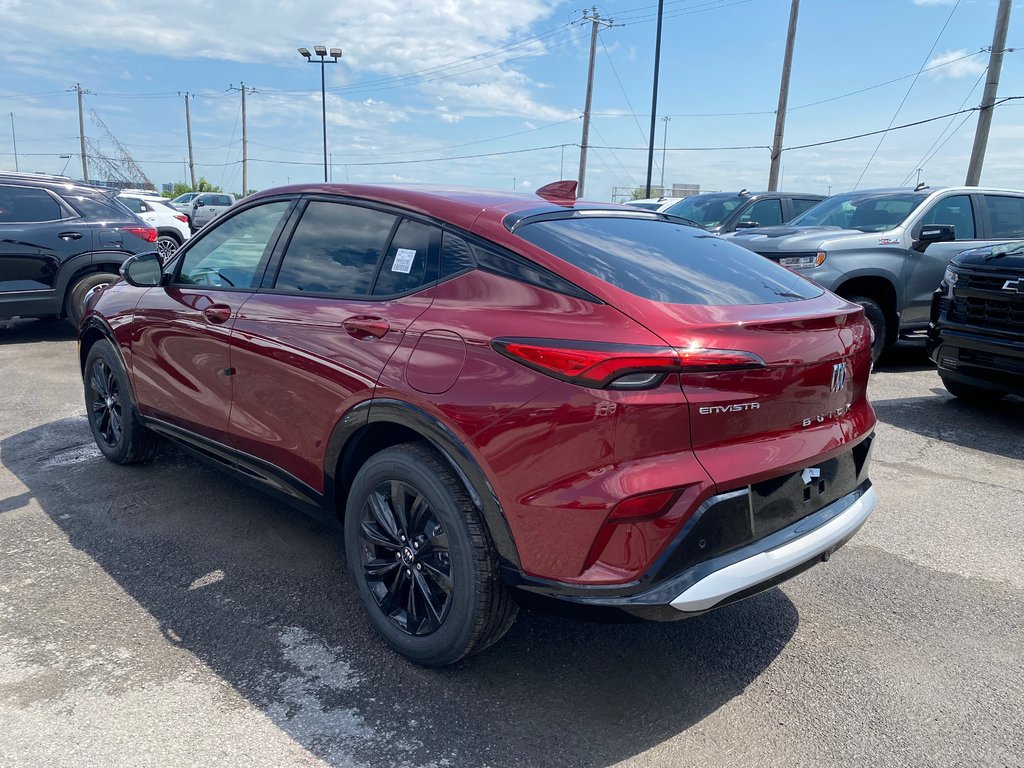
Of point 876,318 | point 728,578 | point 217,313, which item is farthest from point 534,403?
point 876,318

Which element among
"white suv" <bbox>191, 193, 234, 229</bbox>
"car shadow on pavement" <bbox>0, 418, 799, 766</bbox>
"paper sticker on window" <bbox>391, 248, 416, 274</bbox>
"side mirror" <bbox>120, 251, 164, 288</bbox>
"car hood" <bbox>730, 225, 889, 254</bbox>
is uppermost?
"white suv" <bbox>191, 193, 234, 229</bbox>

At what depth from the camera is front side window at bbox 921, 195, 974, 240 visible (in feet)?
27.2

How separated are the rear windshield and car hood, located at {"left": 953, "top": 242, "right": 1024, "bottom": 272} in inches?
141

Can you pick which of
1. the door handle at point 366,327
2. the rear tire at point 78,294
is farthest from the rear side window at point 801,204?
the door handle at point 366,327

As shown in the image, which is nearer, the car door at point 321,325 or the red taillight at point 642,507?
the red taillight at point 642,507

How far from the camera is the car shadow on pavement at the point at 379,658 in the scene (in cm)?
243

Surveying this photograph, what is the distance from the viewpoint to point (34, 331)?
382 inches

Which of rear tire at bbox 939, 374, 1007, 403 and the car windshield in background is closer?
rear tire at bbox 939, 374, 1007, 403

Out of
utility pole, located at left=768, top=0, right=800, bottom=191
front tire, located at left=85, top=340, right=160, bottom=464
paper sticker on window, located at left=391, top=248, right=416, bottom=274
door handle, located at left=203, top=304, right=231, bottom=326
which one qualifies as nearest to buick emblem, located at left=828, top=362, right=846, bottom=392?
paper sticker on window, located at left=391, top=248, right=416, bottom=274

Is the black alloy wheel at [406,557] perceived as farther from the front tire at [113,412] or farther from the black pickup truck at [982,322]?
the black pickup truck at [982,322]

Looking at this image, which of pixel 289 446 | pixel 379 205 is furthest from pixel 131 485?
pixel 379 205

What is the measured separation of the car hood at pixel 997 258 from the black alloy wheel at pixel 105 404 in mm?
6114

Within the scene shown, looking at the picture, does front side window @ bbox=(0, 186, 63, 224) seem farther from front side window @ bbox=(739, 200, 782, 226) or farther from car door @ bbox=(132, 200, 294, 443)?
front side window @ bbox=(739, 200, 782, 226)

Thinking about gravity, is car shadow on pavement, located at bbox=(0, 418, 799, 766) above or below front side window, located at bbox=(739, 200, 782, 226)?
below
